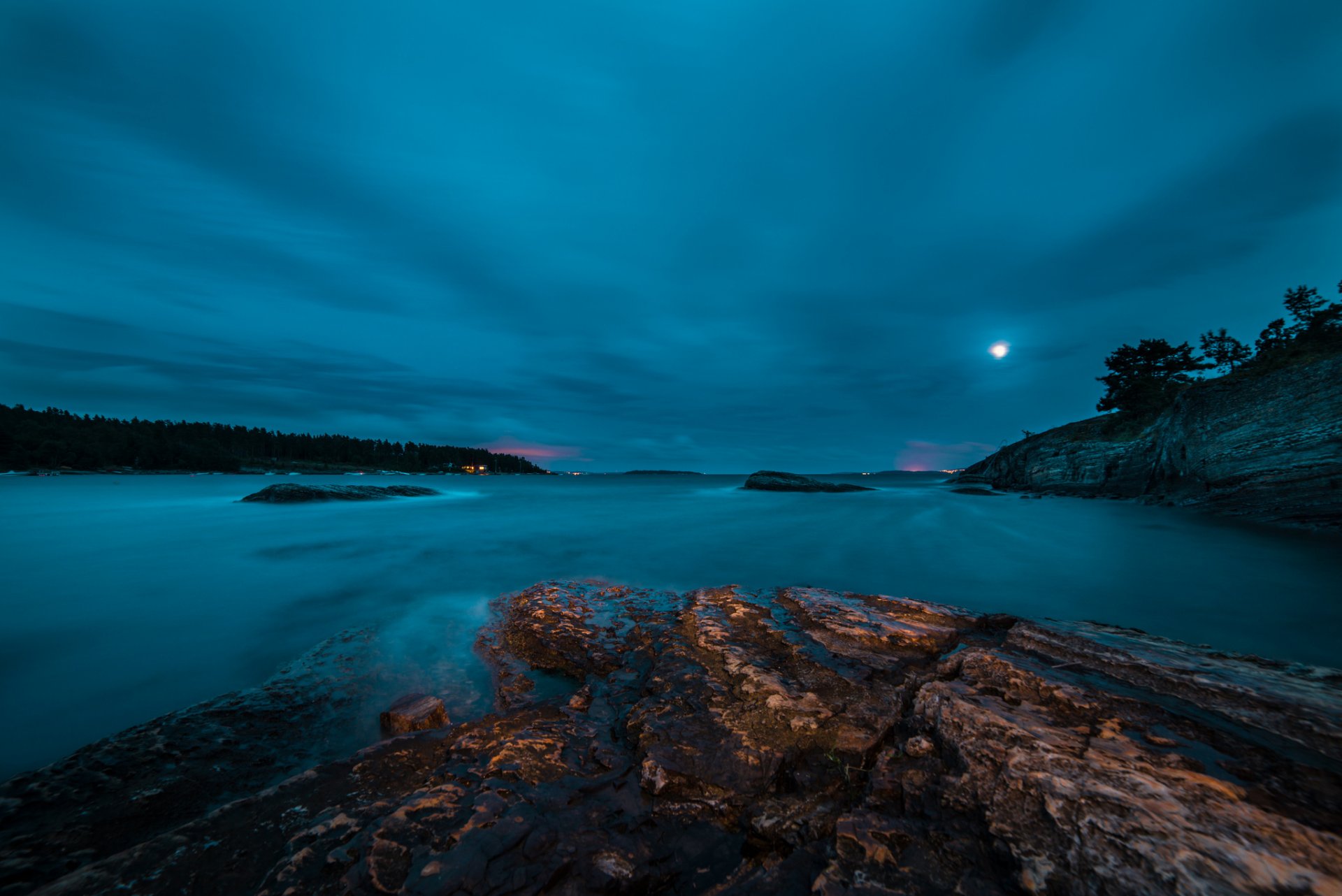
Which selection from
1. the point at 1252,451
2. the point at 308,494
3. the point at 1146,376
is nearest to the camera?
the point at 1252,451

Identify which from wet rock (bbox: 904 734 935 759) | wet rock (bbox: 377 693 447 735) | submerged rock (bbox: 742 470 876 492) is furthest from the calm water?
submerged rock (bbox: 742 470 876 492)

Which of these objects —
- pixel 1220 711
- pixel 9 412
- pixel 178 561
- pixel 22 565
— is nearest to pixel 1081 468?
pixel 1220 711

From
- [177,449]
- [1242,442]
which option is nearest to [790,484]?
[1242,442]

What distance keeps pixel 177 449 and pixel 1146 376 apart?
128515 mm

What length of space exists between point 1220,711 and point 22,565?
765 inches

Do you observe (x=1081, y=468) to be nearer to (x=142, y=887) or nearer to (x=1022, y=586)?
(x=1022, y=586)

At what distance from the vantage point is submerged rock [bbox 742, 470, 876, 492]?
3850 centimetres

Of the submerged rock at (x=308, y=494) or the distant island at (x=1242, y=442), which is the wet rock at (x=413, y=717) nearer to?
the distant island at (x=1242, y=442)

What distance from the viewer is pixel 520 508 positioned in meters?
26.6

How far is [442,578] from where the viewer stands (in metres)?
9.55

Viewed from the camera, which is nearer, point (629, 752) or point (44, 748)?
point (629, 752)

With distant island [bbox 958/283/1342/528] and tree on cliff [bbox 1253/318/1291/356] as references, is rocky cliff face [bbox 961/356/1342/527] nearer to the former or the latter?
distant island [bbox 958/283/1342/528]

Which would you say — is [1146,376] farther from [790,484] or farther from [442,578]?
[442,578]

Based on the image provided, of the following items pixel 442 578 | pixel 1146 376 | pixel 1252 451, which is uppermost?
pixel 1146 376
